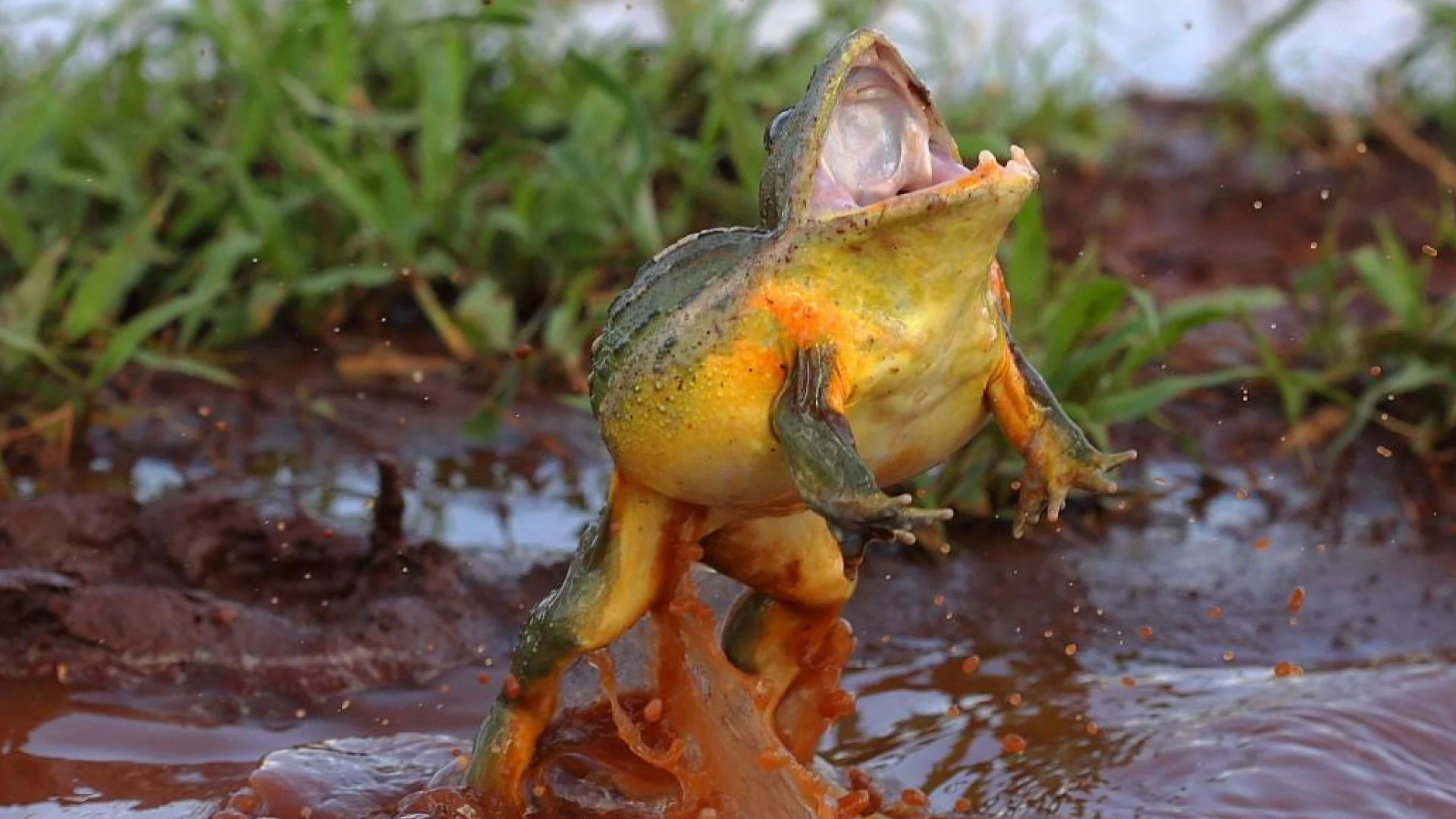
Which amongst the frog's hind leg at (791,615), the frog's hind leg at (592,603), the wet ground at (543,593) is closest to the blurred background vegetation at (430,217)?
the wet ground at (543,593)

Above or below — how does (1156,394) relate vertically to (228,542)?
above

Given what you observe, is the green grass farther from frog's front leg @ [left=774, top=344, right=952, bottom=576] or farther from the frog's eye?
frog's front leg @ [left=774, top=344, right=952, bottom=576]

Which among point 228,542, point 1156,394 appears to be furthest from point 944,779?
point 228,542

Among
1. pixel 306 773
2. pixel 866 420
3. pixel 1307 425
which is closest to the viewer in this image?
pixel 866 420

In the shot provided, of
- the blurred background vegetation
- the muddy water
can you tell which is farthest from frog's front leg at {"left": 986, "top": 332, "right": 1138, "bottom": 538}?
the blurred background vegetation

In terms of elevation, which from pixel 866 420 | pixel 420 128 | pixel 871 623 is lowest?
pixel 871 623

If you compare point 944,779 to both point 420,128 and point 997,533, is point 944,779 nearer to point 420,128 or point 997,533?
point 997,533

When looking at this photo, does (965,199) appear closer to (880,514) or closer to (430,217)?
(880,514)
